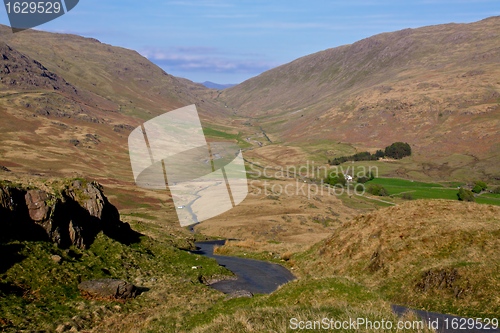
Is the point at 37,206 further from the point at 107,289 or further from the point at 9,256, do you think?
the point at 107,289

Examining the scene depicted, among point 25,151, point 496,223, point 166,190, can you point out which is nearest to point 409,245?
point 496,223

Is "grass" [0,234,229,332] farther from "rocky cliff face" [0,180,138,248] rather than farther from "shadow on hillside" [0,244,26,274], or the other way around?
"rocky cliff face" [0,180,138,248]

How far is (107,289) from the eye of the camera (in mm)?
26625

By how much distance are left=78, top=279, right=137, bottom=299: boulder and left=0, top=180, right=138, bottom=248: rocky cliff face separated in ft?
15.8

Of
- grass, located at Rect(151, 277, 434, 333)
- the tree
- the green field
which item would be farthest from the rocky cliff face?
the green field

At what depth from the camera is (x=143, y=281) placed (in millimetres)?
31016

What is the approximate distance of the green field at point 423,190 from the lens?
145375mm

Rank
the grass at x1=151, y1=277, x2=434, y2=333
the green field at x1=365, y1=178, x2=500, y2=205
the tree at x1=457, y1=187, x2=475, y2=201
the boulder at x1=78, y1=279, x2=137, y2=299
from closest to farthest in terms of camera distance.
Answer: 1. the grass at x1=151, y1=277, x2=434, y2=333
2. the boulder at x1=78, y1=279, x2=137, y2=299
3. the tree at x1=457, y1=187, x2=475, y2=201
4. the green field at x1=365, y1=178, x2=500, y2=205

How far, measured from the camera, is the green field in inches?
5723

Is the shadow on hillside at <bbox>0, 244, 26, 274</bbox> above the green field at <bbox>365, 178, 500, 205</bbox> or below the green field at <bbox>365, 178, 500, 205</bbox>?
above

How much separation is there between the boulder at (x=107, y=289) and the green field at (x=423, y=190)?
13255 cm

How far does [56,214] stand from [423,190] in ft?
508

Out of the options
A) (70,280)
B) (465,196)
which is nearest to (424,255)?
(70,280)

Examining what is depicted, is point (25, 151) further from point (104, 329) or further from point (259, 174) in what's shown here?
point (104, 329)
